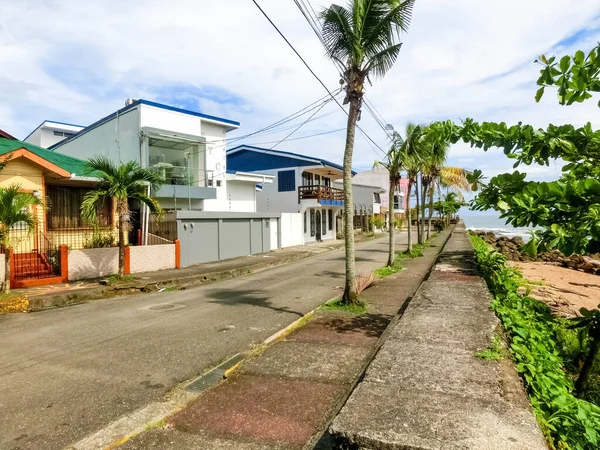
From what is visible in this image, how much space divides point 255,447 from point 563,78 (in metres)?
3.96

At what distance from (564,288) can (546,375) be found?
511 inches

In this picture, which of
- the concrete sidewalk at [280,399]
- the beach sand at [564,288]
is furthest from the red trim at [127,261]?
the beach sand at [564,288]

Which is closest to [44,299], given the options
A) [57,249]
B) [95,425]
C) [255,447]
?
[57,249]

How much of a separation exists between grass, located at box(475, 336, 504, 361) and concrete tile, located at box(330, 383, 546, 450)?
82 cm

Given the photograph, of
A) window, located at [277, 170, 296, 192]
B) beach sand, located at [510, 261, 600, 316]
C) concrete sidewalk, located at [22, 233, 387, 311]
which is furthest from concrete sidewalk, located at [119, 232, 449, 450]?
window, located at [277, 170, 296, 192]

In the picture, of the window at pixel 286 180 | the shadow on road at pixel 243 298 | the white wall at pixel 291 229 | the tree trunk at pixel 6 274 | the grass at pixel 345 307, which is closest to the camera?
the grass at pixel 345 307

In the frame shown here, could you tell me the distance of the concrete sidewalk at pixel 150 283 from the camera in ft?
35.4

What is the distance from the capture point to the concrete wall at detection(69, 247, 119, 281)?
13.1 metres

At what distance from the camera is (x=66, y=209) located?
1498cm

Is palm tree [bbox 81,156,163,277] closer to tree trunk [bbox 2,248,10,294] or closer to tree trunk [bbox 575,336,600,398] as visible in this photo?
tree trunk [bbox 2,248,10,294]

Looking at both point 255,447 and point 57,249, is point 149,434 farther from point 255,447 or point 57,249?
point 57,249

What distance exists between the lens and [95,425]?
400cm

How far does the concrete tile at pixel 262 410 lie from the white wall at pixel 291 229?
20.3 metres

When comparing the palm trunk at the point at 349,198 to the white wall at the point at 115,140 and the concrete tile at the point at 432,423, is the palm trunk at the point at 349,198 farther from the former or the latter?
the white wall at the point at 115,140
